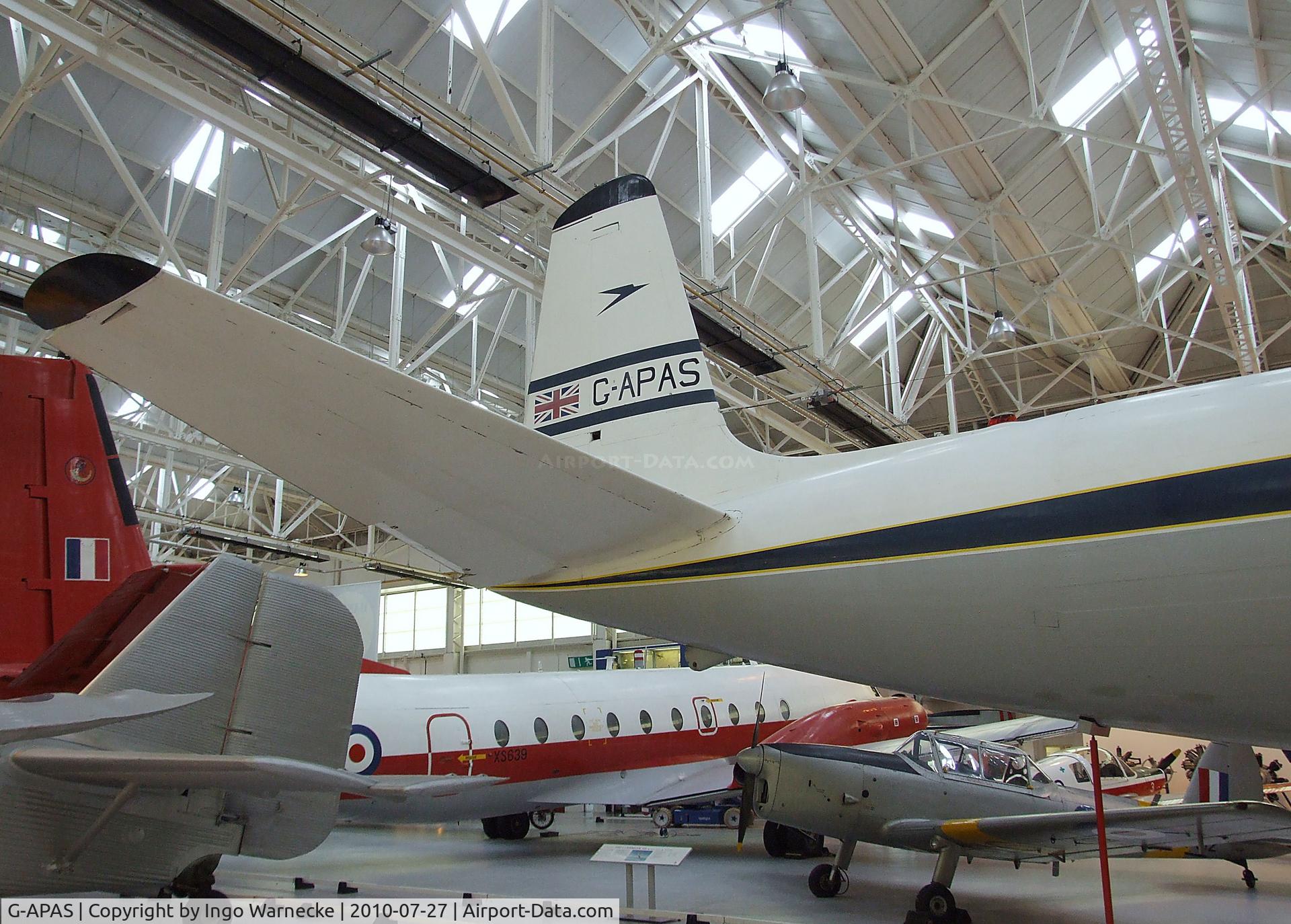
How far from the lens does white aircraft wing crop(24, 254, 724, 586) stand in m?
2.70

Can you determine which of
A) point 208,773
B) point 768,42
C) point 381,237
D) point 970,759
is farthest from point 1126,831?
point 768,42

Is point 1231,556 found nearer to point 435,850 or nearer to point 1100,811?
point 1100,811

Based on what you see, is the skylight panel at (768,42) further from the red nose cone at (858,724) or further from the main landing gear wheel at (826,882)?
the main landing gear wheel at (826,882)

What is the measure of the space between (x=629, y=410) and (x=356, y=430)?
2.17 m

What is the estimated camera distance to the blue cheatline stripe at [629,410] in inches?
194

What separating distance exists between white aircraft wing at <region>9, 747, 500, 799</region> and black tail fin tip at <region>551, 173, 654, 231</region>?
3.56 metres

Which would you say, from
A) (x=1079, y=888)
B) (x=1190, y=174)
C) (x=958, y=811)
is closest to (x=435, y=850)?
(x=958, y=811)

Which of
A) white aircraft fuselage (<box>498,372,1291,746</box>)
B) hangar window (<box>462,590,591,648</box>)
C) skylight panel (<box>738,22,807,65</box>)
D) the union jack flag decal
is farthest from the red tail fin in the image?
hangar window (<box>462,590,591,648</box>)

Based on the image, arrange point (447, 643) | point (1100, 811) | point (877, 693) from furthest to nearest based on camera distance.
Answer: point (447, 643)
point (877, 693)
point (1100, 811)

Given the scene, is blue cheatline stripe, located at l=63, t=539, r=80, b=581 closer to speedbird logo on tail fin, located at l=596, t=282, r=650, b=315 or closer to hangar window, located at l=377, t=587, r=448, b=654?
speedbird logo on tail fin, located at l=596, t=282, r=650, b=315

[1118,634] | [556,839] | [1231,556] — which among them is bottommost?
[556,839]

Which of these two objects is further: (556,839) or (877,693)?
(877,693)

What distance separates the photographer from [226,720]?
5047mm

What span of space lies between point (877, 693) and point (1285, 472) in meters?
15.7
